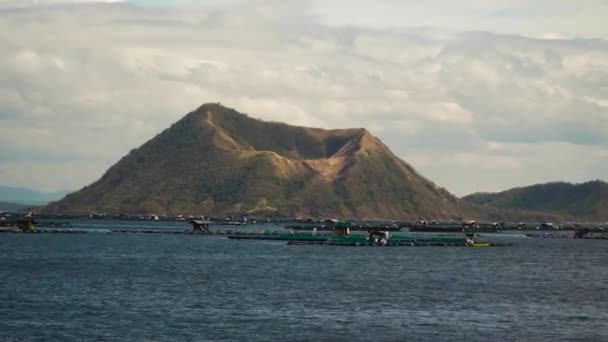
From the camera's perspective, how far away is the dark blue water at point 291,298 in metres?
75.6

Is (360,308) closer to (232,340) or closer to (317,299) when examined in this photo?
(317,299)

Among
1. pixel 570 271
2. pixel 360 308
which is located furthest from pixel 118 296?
pixel 570 271

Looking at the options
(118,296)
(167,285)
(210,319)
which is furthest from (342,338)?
(167,285)

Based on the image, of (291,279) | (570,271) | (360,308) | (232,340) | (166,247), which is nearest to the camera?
(232,340)

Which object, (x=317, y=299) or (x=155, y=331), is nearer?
(x=155, y=331)

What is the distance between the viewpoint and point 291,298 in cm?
9881

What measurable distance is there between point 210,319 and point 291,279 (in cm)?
4062

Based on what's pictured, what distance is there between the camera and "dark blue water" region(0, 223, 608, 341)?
248ft

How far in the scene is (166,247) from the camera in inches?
7805

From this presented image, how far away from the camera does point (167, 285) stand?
110938 millimetres

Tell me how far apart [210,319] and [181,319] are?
2.28 m

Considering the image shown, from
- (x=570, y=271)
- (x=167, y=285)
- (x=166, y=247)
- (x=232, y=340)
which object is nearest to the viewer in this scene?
(x=232, y=340)

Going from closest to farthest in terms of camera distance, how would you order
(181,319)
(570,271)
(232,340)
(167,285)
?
(232,340) → (181,319) → (167,285) → (570,271)

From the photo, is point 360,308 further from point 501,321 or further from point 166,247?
point 166,247
